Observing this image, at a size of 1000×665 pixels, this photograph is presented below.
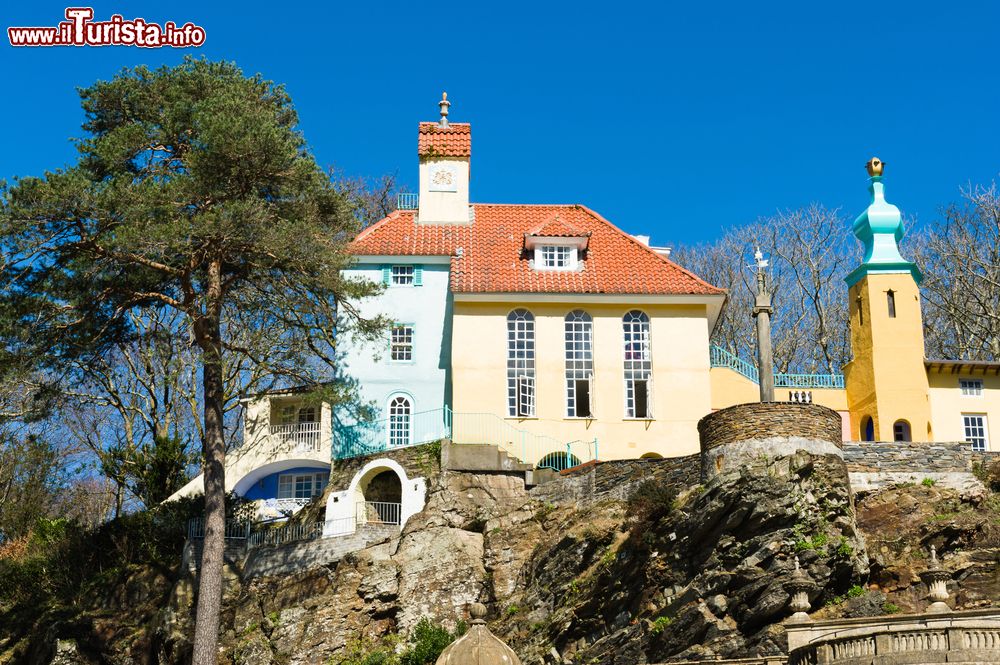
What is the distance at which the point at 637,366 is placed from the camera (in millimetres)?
35594

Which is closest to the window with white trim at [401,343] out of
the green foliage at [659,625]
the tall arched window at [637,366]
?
the tall arched window at [637,366]

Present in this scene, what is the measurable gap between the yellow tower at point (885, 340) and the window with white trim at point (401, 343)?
41.0 ft

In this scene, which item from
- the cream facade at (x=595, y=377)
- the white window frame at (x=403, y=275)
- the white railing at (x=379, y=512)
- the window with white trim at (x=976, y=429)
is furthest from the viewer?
the white window frame at (x=403, y=275)

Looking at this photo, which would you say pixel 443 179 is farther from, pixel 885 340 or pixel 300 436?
pixel 885 340

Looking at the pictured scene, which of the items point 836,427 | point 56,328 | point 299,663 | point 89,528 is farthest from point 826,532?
point 89,528

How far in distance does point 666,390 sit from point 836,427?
309 inches

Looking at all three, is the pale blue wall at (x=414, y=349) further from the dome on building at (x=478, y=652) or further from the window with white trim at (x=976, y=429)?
the dome on building at (x=478, y=652)

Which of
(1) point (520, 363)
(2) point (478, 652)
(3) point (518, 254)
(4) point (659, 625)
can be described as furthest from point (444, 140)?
(2) point (478, 652)

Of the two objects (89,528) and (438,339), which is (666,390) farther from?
(89,528)

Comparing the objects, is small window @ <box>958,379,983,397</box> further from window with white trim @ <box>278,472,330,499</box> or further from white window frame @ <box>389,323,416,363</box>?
window with white trim @ <box>278,472,330,499</box>

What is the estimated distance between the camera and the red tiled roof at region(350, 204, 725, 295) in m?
36.0

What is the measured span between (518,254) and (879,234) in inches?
407

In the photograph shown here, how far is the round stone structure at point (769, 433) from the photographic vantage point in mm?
27312

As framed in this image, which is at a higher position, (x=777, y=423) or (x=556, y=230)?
(x=556, y=230)
